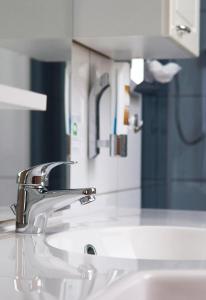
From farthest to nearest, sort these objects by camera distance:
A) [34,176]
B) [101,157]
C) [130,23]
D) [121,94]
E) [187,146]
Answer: [187,146] → [121,94] → [101,157] → [130,23] → [34,176]

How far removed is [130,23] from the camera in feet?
5.89

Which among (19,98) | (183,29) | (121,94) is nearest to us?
(19,98)

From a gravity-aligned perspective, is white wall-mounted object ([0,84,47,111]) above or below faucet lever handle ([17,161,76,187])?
above

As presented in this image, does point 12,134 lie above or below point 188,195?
above

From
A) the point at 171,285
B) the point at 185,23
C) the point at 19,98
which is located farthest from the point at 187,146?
the point at 171,285

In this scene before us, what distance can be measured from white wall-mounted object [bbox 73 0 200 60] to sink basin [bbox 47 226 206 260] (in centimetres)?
50

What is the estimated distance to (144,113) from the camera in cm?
282

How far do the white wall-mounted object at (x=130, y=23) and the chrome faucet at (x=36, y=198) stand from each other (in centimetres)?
52

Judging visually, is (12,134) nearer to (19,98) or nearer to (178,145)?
Answer: (19,98)

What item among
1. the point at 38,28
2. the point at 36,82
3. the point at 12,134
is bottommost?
the point at 12,134

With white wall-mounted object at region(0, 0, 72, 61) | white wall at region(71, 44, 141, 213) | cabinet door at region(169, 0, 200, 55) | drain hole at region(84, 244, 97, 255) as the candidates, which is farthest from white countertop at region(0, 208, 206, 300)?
cabinet door at region(169, 0, 200, 55)

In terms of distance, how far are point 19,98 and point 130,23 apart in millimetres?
664

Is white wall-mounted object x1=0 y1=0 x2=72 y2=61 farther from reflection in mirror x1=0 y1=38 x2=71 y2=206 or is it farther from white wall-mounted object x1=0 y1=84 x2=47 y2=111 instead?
white wall-mounted object x1=0 y1=84 x2=47 y2=111

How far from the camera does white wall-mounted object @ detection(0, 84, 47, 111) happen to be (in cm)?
116
